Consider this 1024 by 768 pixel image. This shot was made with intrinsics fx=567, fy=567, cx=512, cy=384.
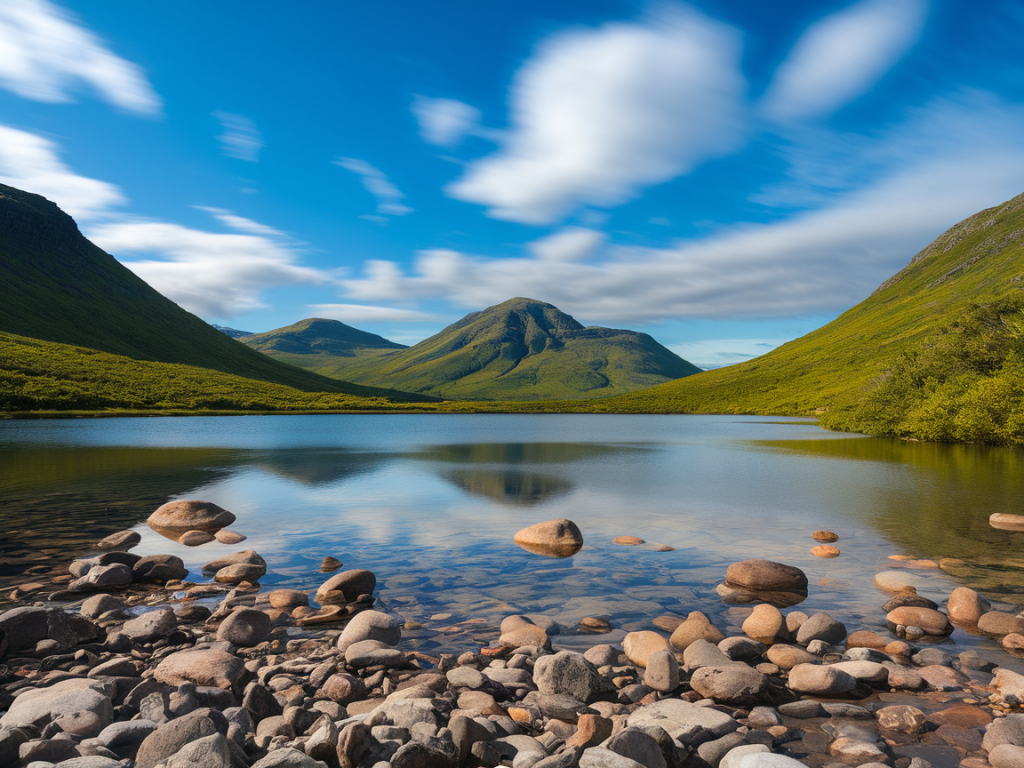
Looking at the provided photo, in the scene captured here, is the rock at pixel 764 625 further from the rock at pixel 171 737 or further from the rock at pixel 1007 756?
the rock at pixel 171 737

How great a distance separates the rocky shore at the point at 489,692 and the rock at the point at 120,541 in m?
5.81

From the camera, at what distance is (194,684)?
33.0 ft

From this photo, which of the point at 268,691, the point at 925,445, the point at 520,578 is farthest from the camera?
the point at 925,445

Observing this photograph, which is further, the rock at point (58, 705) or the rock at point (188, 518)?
the rock at point (188, 518)

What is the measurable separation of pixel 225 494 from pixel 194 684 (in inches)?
1057

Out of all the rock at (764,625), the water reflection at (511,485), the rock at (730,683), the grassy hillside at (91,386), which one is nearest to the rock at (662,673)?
the rock at (730,683)

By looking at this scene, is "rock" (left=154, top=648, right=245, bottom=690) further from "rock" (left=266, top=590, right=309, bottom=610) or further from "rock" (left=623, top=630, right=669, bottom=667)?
"rock" (left=623, top=630, right=669, bottom=667)

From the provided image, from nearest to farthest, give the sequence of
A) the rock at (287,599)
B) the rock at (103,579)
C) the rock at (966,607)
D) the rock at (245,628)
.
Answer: the rock at (245,628) → the rock at (966,607) → the rock at (287,599) → the rock at (103,579)

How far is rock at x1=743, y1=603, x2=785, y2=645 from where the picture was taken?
13.2m

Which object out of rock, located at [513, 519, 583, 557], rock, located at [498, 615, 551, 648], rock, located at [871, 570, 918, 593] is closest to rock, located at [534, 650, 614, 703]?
rock, located at [498, 615, 551, 648]

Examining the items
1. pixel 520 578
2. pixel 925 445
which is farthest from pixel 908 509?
pixel 925 445

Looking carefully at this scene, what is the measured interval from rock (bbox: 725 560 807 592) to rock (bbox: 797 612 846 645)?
3481 millimetres

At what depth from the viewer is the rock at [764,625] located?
43.3 feet

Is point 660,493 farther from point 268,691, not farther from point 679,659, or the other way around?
point 268,691
